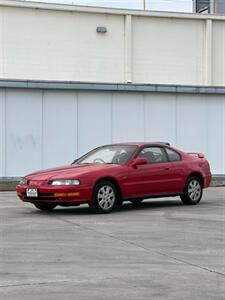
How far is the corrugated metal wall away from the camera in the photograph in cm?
1877

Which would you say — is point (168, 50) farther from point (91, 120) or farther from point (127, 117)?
point (91, 120)

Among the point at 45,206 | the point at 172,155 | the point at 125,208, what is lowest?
the point at 125,208

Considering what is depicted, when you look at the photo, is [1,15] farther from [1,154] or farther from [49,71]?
[1,154]

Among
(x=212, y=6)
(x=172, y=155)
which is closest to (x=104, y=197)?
(x=172, y=155)

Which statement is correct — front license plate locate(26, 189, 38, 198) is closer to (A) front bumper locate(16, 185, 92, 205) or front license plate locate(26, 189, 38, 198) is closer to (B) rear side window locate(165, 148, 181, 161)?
(A) front bumper locate(16, 185, 92, 205)

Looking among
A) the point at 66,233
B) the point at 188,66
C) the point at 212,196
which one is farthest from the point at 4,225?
the point at 188,66

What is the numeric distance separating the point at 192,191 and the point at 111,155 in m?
2.11

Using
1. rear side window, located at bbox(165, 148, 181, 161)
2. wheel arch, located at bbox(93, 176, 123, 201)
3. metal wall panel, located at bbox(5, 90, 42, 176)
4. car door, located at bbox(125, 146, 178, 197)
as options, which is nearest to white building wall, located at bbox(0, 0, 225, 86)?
metal wall panel, located at bbox(5, 90, 42, 176)

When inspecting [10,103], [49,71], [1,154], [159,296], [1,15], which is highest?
[1,15]

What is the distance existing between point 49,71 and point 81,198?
15864 mm

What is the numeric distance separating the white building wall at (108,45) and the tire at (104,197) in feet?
49.9

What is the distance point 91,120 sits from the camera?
64.0 ft

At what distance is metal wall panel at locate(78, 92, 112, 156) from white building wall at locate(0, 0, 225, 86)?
7.72m

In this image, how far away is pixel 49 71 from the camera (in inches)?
1064
